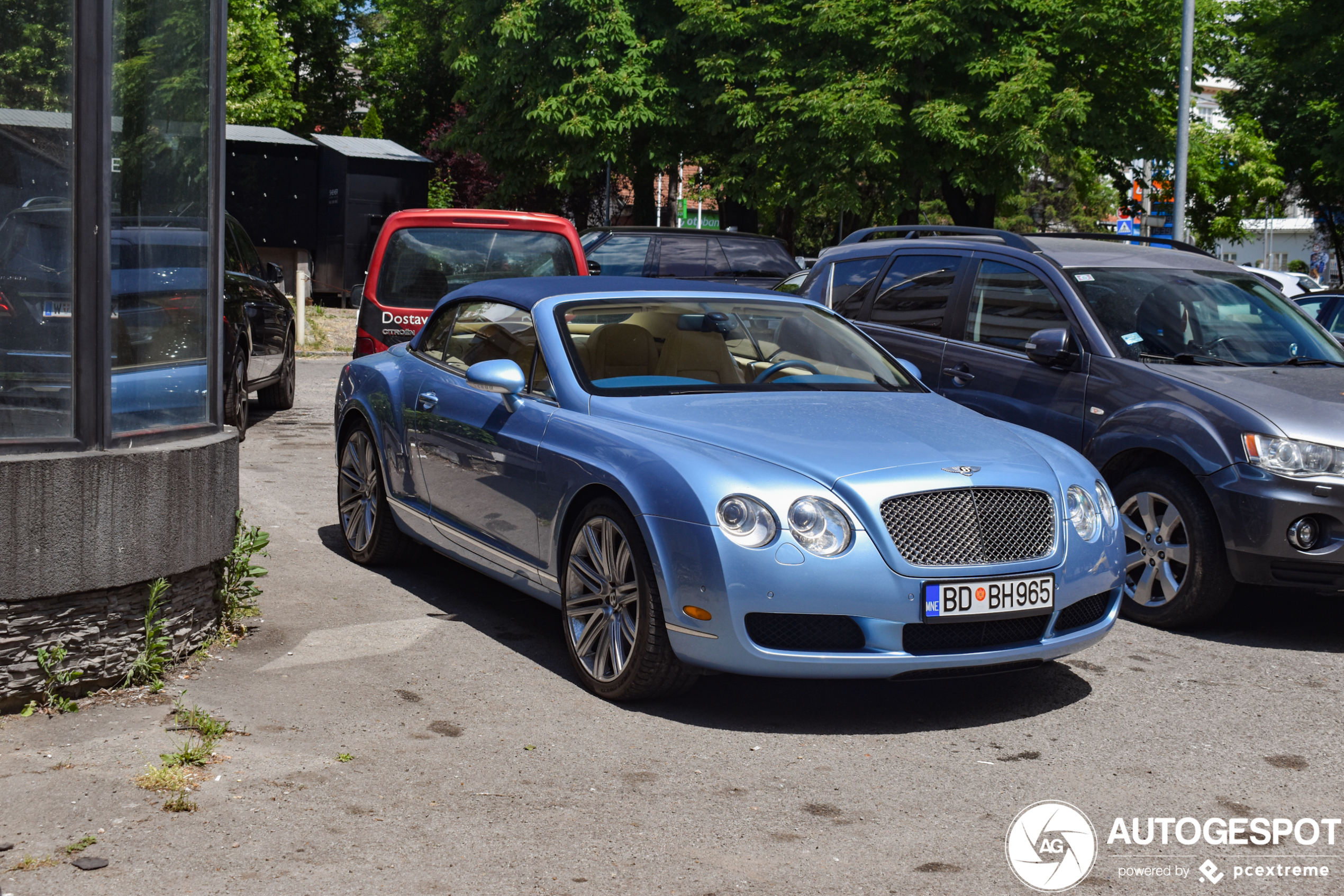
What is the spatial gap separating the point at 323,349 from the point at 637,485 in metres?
16.4

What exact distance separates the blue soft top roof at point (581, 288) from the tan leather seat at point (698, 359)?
33 centimetres

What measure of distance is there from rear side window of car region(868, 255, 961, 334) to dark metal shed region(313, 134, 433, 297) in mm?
22028

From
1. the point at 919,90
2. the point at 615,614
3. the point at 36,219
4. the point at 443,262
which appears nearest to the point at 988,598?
the point at 615,614

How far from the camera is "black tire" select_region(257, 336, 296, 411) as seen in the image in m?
14.1

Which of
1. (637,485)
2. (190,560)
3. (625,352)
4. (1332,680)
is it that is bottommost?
(1332,680)

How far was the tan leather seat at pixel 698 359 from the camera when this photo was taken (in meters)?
6.18

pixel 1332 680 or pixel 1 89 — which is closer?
pixel 1 89

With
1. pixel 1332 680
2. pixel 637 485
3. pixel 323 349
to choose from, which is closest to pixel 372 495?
pixel 637 485

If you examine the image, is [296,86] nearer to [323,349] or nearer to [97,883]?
[323,349]

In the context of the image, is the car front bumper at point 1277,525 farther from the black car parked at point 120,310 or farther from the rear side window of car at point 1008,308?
the black car parked at point 120,310

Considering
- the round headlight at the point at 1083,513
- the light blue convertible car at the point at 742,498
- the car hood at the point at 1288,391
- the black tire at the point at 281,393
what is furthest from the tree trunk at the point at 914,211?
the round headlight at the point at 1083,513

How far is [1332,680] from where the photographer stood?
6.00 meters

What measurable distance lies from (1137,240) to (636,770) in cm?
589

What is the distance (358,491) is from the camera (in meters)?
7.65
